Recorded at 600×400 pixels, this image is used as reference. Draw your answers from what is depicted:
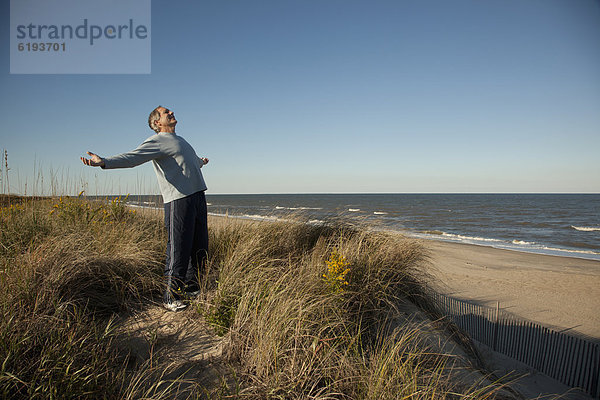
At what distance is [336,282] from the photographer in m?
2.93

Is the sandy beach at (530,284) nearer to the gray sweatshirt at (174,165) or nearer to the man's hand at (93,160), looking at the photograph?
the gray sweatshirt at (174,165)

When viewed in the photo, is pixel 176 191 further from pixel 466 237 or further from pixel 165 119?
pixel 466 237

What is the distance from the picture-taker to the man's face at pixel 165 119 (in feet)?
10.6

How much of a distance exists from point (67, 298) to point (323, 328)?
2.26m

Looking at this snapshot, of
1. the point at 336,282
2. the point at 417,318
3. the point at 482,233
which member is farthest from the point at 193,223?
the point at 482,233

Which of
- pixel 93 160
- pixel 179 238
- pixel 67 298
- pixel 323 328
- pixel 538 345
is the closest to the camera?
pixel 323 328

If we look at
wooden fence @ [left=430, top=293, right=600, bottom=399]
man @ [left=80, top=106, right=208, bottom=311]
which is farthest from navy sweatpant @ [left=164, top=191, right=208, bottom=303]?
wooden fence @ [left=430, top=293, right=600, bottom=399]

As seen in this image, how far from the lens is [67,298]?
2709mm

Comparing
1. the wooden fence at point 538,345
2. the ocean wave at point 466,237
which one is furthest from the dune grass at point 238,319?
the ocean wave at point 466,237

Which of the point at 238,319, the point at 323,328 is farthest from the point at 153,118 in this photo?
the point at 323,328

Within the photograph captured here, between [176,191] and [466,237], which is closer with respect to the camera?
[176,191]

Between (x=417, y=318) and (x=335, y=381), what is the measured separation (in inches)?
83.4

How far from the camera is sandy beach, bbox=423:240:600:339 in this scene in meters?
7.79

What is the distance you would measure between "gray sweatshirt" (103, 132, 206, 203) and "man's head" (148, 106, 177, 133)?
0.12 m
